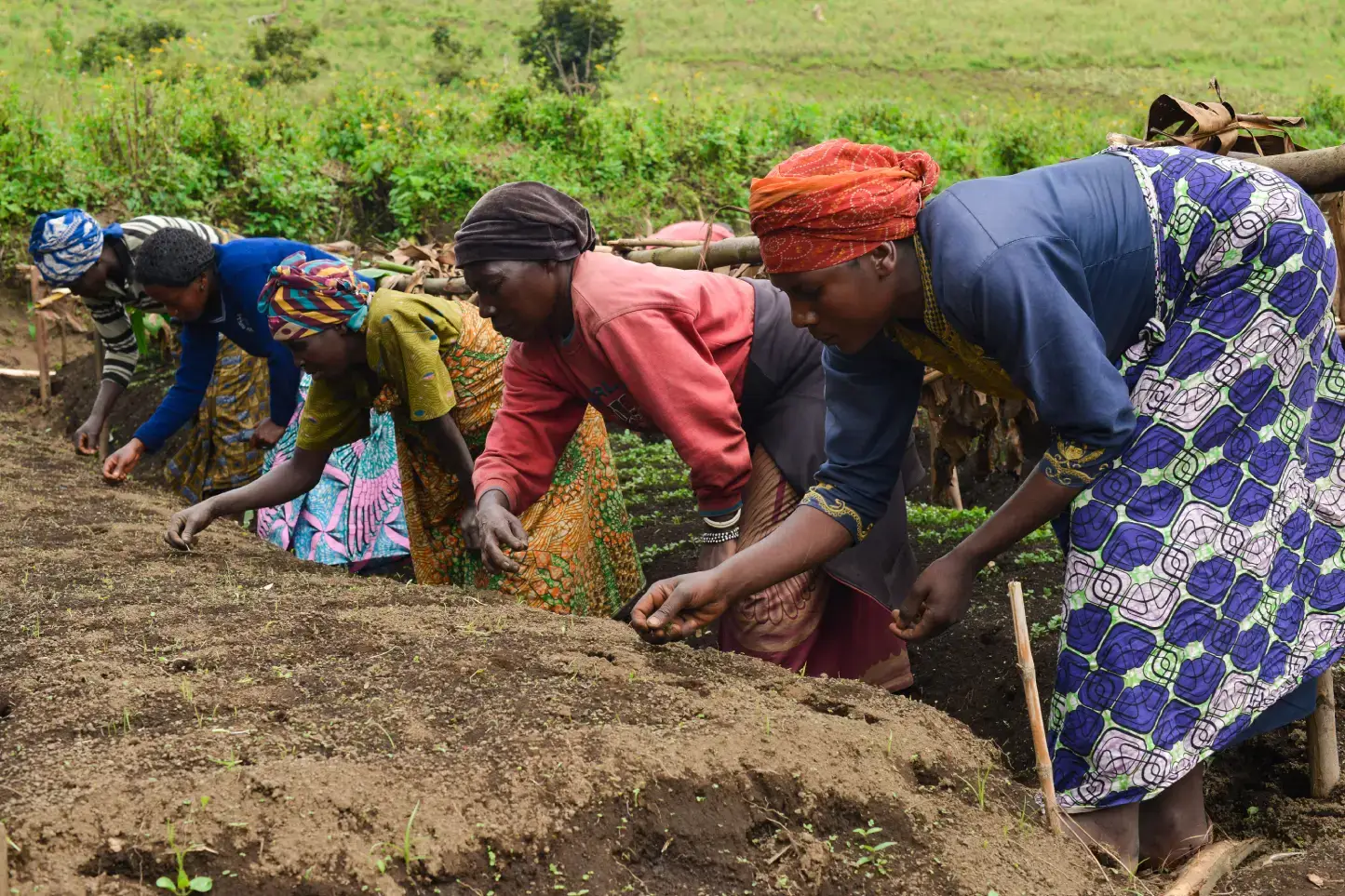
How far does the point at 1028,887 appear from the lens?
1.95 meters

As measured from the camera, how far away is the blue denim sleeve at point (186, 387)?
16.3 ft

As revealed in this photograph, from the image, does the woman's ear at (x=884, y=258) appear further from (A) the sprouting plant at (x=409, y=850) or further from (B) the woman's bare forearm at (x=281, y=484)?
(B) the woman's bare forearm at (x=281, y=484)

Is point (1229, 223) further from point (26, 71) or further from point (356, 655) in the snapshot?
point (26, 71)

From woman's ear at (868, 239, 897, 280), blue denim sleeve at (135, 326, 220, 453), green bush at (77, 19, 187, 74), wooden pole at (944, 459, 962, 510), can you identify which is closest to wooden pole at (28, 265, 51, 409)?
blue denim sleeve at (135, 326, 220, 453)

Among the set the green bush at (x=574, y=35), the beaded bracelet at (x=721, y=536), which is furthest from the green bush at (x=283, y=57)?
the beaded bracelet at (x=721, y=536)

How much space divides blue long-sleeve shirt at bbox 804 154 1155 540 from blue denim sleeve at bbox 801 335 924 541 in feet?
1.17

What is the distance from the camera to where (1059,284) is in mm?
2053

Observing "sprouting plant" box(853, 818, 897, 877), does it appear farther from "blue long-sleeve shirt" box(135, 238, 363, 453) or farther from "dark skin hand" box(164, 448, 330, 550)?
"blue long-sleeve shirt" box(135, 238, 363, 453)

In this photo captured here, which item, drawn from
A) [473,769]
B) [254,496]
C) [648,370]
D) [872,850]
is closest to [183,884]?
[473,769]

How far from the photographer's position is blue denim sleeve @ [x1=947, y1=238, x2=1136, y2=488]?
2.02 m

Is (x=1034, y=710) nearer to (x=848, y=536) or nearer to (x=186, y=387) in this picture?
(x=848, y=536)

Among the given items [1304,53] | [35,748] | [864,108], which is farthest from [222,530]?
[1304,53]

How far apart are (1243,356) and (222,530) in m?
4.28

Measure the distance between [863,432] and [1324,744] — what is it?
1.21 m
